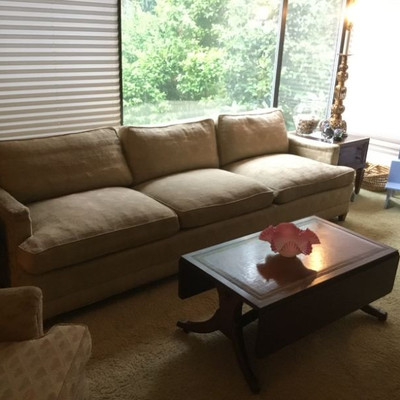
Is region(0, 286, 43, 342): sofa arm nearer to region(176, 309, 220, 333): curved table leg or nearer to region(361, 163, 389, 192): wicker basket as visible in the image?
region(176, 309, 220, 333): curved table leg

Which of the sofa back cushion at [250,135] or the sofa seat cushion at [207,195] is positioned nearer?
the sofa seat cushion at [207,195]

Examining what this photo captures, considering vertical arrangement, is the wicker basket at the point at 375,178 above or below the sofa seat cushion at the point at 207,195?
below

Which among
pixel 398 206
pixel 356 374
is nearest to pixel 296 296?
pixel 356 374

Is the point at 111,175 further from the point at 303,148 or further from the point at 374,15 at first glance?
the point at 374,15

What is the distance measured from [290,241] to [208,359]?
65cm

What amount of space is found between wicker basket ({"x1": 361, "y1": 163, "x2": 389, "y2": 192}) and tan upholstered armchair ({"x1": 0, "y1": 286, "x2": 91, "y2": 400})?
11.4 ft

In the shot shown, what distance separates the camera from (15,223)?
82.5 inches

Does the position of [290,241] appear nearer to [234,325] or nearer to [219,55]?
[234,325]

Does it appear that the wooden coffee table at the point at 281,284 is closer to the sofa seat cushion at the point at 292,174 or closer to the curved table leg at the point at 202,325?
the curved table leg at the point at 202,325

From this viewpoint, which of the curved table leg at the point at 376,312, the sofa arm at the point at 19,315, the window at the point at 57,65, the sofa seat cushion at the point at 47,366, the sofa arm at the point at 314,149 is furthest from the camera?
the sofa arm at the point at 314,149

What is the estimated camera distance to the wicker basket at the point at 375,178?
4.29 meters

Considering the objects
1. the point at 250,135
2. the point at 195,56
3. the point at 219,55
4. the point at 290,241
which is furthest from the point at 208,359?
the point at 219,55

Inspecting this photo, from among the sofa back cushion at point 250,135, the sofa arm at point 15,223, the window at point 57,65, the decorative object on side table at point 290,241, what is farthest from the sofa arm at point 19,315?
the sofa back cushion at point 250,135

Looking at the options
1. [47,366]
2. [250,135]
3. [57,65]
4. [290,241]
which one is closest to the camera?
[47,366]
